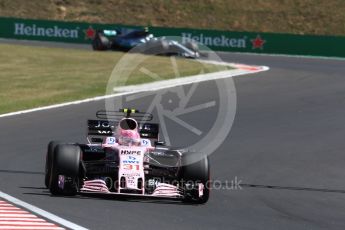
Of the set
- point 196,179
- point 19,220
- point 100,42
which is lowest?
point 19,220

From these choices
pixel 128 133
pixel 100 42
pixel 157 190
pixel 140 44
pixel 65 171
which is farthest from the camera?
pixel 100 42

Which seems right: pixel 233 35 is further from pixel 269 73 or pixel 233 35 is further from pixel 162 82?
pixel 162 82

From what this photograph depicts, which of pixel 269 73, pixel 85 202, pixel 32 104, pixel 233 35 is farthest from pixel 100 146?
pixel 233 35

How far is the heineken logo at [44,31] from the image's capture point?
180ft

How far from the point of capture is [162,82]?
100 ft

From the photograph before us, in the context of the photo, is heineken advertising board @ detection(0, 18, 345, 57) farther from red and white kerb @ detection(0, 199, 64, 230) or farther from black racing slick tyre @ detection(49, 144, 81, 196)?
red and white kerb @ detection(0, 199, 64, 230)

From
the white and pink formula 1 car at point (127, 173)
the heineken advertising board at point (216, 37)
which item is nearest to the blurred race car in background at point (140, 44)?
the heineken advertising board at point (216, 37)

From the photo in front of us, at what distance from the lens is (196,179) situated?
12.1m

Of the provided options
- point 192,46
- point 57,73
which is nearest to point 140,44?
point 192,46

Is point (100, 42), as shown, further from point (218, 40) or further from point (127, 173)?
point (127, 173)

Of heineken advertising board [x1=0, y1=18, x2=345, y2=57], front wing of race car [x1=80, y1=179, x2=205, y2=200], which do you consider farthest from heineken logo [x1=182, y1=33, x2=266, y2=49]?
front wing of race car [x1=80, y1=179, x2=205, y2=200]

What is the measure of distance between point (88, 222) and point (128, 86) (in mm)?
19351

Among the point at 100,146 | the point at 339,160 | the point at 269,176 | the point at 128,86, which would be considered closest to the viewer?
the point at 100,146

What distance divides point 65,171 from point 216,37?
1596 inches
